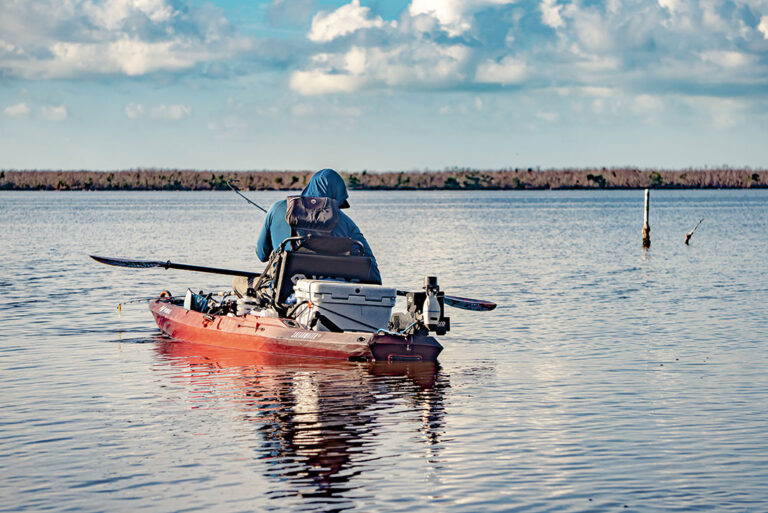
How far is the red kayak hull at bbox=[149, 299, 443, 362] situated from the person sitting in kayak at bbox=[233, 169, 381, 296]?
1.07 metres

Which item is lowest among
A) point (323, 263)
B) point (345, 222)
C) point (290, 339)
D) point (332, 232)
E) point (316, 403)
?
point (316, 403)

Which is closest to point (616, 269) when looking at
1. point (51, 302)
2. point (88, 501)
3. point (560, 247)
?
point (560, 247)

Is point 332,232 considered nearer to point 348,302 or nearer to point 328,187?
point 328,187

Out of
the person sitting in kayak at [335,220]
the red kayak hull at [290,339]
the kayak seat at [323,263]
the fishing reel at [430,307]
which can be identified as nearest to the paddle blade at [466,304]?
the person sitting in kayak at [335,220]

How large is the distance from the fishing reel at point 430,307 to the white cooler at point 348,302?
1.64 ft

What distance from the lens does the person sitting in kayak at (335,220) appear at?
16.2m

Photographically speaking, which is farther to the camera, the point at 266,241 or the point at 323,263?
the point at 266,241

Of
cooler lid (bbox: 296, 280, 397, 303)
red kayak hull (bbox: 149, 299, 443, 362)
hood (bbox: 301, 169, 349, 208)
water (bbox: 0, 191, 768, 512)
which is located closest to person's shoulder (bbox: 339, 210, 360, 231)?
hood (bbox: 301, 169, 349, 208)

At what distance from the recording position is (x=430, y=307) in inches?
590

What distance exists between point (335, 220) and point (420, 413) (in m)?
4.25

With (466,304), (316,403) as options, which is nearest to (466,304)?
(466,304)

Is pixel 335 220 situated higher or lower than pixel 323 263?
higher

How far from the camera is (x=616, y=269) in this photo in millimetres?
34281

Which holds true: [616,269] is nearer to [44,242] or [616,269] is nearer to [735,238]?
[735,238]
